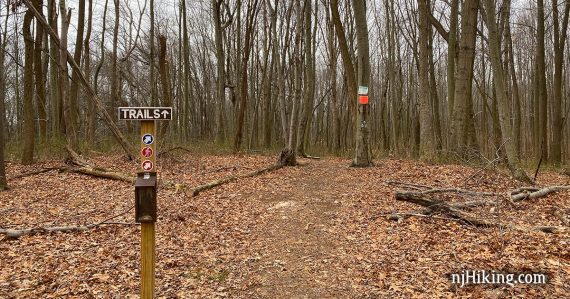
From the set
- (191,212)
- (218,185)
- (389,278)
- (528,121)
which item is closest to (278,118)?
(528,121)

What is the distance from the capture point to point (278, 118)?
29.5 meters

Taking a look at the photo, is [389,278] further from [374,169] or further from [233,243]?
[374,169]

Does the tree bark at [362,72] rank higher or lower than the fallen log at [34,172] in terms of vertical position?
higher

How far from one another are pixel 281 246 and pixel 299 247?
254mm

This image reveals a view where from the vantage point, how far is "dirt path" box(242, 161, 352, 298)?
13.7 feet

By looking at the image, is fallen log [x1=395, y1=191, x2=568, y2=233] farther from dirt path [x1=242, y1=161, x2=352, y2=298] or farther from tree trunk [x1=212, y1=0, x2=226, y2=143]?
tree trunk [x1=212, y1=0, x2=226, y2=143]

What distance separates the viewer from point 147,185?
125 inches

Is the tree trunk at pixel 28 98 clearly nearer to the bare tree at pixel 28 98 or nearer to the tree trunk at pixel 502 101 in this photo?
the bare tree at pixel 28 98

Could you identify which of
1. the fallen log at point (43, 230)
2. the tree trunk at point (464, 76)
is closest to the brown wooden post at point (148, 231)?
the fallen log at point (43, 230)

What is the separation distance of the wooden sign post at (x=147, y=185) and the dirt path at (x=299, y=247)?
126 centimetres

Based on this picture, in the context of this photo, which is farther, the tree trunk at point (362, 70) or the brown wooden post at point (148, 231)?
the tree trunk at point (362, 70)

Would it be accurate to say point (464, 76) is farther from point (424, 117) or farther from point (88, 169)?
point (88, 169)

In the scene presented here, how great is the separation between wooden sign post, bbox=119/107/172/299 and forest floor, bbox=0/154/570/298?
90 centimetres

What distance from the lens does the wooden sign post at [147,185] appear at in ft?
10.5
